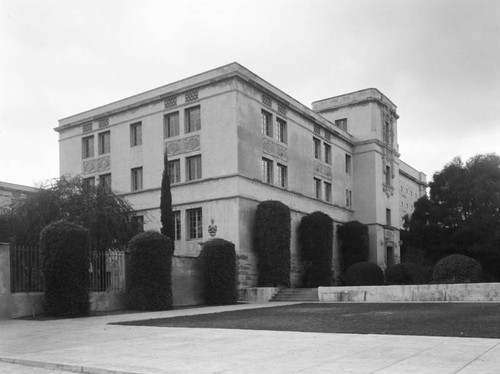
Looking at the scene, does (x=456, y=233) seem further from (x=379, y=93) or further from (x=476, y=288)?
(x=476, y=288)

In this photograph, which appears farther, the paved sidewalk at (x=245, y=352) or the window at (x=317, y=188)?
the window at (x=317, y=188)

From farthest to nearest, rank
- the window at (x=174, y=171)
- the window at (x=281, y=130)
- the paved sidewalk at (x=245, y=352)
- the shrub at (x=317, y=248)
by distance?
1. the window at (x=281, y=130)
2. the shrub at (x=317, y=248)
3. the window at (x=174, y=171)
4. the paved sidewalk at (x=245, y=352)

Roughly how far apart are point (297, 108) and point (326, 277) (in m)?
11.0

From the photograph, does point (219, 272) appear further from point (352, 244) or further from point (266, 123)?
point (352, 244)

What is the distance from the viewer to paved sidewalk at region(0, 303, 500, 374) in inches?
314

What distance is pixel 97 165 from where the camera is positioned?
37.7m

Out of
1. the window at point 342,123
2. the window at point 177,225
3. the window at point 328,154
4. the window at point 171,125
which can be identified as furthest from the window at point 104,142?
the window at point 342,123

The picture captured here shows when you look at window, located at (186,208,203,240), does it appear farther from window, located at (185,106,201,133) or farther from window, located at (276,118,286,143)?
window, located at (276,118,286,143)

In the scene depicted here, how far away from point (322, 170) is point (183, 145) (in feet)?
37.7

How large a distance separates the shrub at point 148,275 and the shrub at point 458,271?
12051 mm

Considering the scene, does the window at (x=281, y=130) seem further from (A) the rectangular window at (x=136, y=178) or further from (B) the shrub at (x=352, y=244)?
(B) the shrub at (x=352, y=244)

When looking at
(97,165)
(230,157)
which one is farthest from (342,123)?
(97,165)

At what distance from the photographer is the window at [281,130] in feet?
116

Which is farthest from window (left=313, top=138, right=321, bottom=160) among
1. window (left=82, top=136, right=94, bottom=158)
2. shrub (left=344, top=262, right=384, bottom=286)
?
window (left=82, top=136, right=94, bottom=158)
